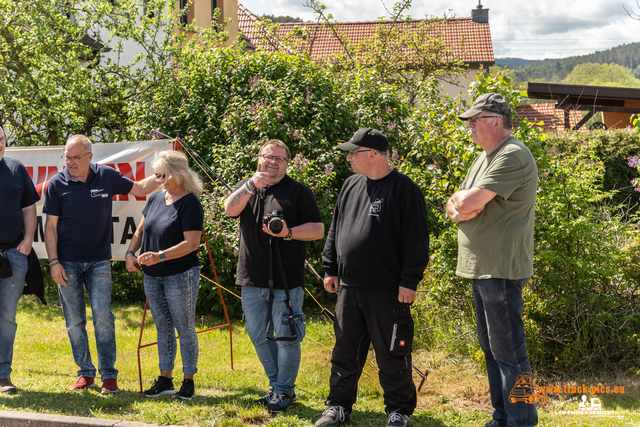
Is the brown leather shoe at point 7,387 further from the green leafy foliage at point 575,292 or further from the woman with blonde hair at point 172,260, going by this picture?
the green leafy foliage at point 575,292

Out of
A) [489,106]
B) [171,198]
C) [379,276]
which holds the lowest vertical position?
[379,276]

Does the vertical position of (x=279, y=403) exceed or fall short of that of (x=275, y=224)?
it falls short

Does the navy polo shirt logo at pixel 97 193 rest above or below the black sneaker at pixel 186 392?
above

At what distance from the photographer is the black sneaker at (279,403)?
408 centimetres

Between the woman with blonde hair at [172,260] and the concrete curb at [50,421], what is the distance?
541mm

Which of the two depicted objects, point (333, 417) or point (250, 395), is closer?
point (333, 417)

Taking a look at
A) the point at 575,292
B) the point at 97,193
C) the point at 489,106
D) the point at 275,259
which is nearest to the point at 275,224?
the point at 275,259

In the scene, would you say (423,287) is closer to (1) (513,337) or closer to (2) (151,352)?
(1) (513,337)

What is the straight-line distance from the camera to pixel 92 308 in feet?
15.1

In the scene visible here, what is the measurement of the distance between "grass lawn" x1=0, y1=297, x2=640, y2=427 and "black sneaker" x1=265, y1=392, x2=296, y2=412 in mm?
53

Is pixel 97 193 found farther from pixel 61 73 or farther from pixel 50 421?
pixel 61 73

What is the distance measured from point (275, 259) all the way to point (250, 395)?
1263 millimetres

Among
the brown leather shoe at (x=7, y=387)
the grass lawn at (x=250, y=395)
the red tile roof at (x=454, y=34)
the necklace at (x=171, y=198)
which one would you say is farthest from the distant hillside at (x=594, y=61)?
the brown leather shoe at (x=7, y=387)

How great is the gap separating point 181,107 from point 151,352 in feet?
11.9
